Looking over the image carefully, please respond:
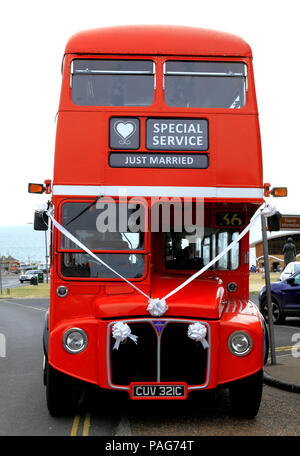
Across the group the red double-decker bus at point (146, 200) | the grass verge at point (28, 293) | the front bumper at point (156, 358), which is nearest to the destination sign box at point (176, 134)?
the red double-decker bus at point (146, 200)

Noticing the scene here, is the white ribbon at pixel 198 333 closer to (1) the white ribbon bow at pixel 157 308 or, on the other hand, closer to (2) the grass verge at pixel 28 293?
(1) the white ribbon bow at pixel 157 308

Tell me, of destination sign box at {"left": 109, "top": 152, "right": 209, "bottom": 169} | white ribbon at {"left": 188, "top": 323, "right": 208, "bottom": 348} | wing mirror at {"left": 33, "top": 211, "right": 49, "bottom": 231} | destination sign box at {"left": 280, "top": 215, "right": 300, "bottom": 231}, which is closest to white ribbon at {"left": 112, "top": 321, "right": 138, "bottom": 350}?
white ribbon at {"left": 188, "top": 323, "right": 208, "bottom": 348}

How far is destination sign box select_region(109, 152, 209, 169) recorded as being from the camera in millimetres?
6785

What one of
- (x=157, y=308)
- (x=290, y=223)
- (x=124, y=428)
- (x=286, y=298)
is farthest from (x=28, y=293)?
(x=157, y=308)

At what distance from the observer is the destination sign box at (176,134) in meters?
6.82

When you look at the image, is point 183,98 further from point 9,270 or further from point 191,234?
point 9,270

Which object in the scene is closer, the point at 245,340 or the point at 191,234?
the point at 245,340

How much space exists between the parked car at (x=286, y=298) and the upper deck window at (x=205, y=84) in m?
8.78

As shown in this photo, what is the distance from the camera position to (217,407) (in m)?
6.93

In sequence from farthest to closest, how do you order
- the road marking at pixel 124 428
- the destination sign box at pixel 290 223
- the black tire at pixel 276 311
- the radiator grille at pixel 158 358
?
the destination sign box at pixel 290 223
the black tire at pixel 276 311
the radiator grille at pixel 158 358
the road marking at pixel 124 428

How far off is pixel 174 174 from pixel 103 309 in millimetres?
1812
